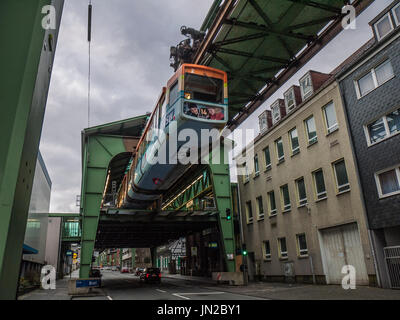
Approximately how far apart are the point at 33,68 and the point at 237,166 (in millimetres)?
30842

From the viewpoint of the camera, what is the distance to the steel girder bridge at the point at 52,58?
1728 millimetres

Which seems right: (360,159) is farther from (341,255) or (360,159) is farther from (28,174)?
(28,174)

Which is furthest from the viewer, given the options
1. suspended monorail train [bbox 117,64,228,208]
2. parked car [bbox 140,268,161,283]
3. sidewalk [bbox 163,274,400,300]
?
parked car [bbox 140,268,161,283]

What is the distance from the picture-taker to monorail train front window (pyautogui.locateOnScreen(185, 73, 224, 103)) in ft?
36.4

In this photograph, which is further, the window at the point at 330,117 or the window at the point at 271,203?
the window at the point at 271,203

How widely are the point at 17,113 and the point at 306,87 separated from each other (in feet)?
79.8

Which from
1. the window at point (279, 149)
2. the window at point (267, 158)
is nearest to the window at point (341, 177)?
the window at point (279, 149)

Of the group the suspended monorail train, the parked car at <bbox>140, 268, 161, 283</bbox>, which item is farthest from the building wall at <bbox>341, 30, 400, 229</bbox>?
the parked car at <bbox>140, 268, 161, 283</bbox>

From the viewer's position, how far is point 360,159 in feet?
60.1

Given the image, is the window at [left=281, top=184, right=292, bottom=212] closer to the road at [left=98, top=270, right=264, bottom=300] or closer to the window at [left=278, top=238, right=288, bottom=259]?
the window at [left=278, top=238, right=288, bottom=259]

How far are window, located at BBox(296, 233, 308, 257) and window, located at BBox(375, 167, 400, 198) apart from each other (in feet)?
23.3

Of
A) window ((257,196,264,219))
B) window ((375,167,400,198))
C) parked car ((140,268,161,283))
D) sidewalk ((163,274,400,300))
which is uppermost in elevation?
window ((257,196,264,219))

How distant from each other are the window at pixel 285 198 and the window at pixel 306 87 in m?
6.88

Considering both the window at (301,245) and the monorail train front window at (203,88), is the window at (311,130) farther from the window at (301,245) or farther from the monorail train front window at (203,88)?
the monorail train front window at (203,88)
